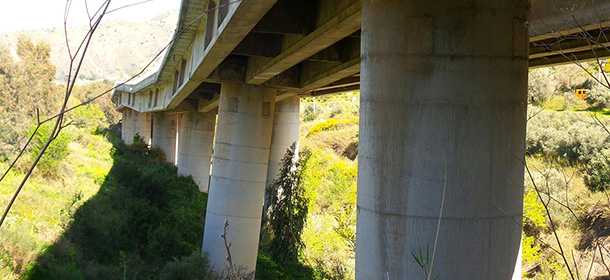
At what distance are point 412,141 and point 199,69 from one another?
9.85m

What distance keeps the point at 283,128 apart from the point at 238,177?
9.53 meters

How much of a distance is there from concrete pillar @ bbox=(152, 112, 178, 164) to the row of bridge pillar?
4003cm

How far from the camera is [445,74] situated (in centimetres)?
521

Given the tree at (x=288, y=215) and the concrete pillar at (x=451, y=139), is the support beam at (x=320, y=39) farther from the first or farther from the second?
the tree at (x=288, y=215)

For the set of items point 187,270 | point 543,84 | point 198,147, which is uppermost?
point 543,84

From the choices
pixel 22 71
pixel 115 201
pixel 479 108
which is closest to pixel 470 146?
pixel 479 108

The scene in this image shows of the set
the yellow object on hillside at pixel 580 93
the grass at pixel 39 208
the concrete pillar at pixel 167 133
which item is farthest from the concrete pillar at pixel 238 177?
the concrete pillar at pixel 167 133

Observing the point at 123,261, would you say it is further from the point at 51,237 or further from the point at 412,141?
the point at 412,141

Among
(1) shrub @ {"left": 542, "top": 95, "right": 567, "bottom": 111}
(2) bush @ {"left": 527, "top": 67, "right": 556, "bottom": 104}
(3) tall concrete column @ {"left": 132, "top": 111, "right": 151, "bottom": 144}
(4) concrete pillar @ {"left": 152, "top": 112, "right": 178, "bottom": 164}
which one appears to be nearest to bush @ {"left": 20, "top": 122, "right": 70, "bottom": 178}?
(4) concrete pillar @ {"left": 152, "top": 112, "right": 178, "bottom": 164}

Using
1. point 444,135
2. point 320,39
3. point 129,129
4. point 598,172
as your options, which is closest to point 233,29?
point 320,39

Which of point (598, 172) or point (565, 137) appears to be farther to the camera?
point (565, 137)

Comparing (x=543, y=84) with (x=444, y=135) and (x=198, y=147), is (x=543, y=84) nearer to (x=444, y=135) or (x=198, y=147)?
(x=198, y=147)

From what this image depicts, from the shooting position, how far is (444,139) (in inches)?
204

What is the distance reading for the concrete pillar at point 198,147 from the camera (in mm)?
33906
